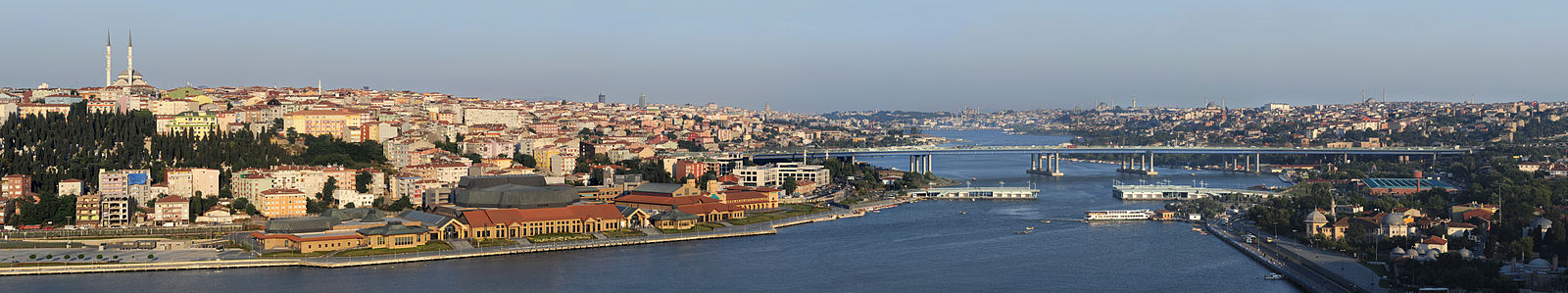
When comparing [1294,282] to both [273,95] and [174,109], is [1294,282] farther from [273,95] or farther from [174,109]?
[273,95]

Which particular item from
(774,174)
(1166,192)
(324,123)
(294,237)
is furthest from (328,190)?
(1166,192)

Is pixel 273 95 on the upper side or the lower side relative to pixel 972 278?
upper

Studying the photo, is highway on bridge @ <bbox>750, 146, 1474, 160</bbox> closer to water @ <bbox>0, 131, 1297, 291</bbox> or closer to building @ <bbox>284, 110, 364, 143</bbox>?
building @ <bbox>284, 110, 364, 143</bbox>

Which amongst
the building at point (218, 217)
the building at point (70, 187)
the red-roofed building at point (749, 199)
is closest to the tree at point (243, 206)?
the building at point (218, 217)

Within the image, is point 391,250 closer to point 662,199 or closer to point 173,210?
point 173,210

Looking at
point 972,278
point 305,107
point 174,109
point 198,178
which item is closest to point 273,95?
point 305,107

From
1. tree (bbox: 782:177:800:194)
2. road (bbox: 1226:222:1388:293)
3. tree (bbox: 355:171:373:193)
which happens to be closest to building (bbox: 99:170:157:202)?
tree (bbox: 355:171:373:193)
